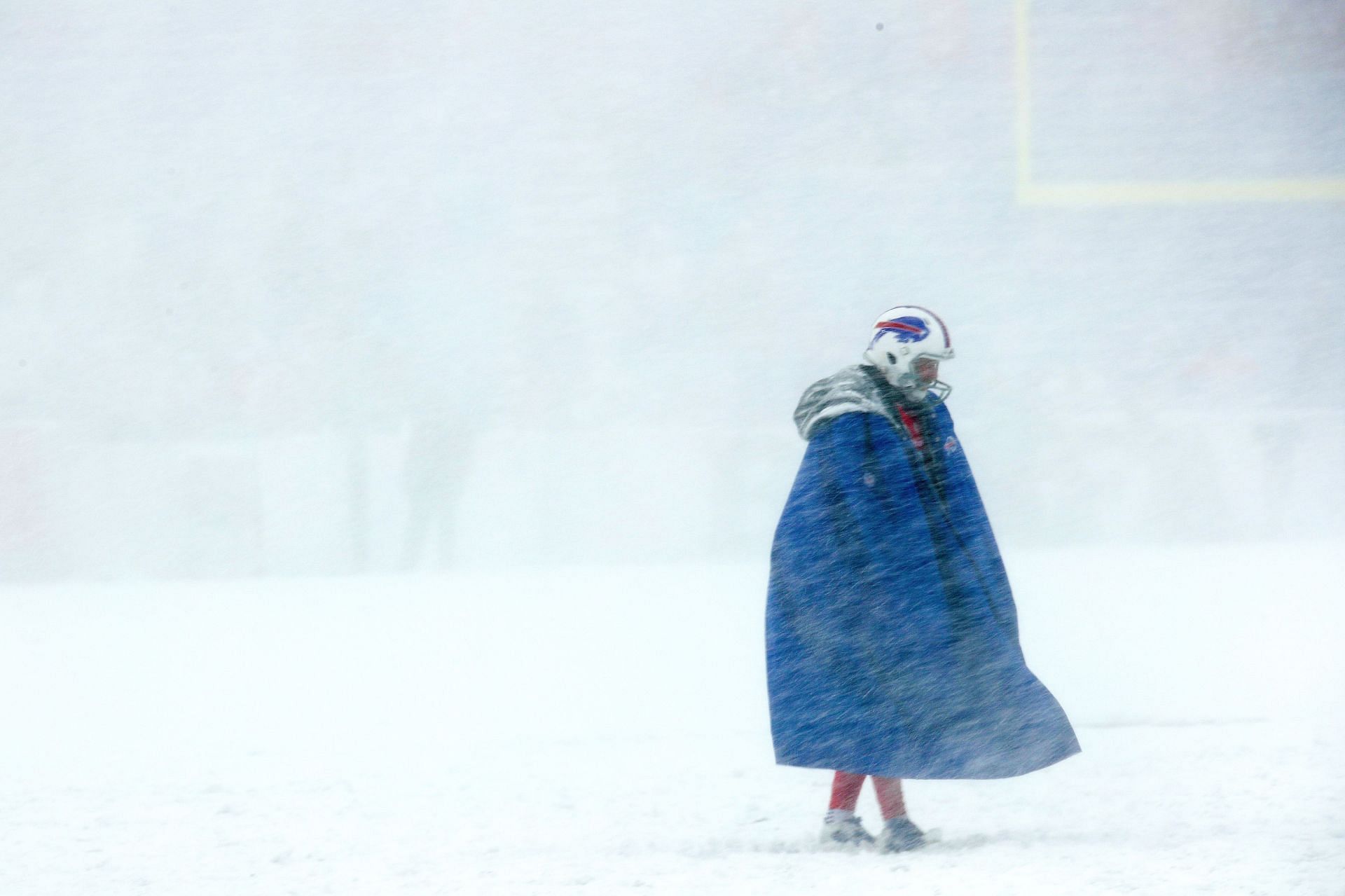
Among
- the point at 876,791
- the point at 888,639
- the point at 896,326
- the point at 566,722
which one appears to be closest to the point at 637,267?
the point at 566,722

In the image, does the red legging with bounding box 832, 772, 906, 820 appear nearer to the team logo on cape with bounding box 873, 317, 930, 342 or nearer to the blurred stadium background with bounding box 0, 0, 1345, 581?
the team logo on cape with bounding box 873, 317, 930, 342

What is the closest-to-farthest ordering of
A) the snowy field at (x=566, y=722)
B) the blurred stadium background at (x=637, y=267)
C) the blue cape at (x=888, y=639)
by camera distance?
the blue cape at (x=888, y=639) → the snowy field at (x=566, y=722) → the blurred stadium background at (x=637, y=267)

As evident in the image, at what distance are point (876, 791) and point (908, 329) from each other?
95cm

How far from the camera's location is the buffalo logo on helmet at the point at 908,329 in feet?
8.07

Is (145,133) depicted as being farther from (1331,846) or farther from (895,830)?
(1331,846)

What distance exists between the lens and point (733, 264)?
12.9 feet

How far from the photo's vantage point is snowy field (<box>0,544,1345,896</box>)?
2.72 meters

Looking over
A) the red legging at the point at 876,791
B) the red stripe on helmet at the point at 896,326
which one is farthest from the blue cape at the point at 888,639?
the red stripe on helmet at the point at 896,326

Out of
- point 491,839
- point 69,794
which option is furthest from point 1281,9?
point 69,794

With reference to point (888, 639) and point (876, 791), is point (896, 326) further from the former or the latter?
point (876, 791)

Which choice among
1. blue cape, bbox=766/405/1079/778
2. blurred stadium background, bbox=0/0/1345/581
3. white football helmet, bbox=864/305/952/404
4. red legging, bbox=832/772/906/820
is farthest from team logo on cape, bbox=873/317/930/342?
blurred stadium background, bbox=0/0/1345/581

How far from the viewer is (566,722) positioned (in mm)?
3812

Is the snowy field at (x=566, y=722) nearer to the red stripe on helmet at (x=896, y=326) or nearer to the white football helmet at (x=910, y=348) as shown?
the white football helmet at (x=910, y=348)

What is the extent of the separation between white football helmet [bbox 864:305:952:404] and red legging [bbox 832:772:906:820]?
2.61 ft
